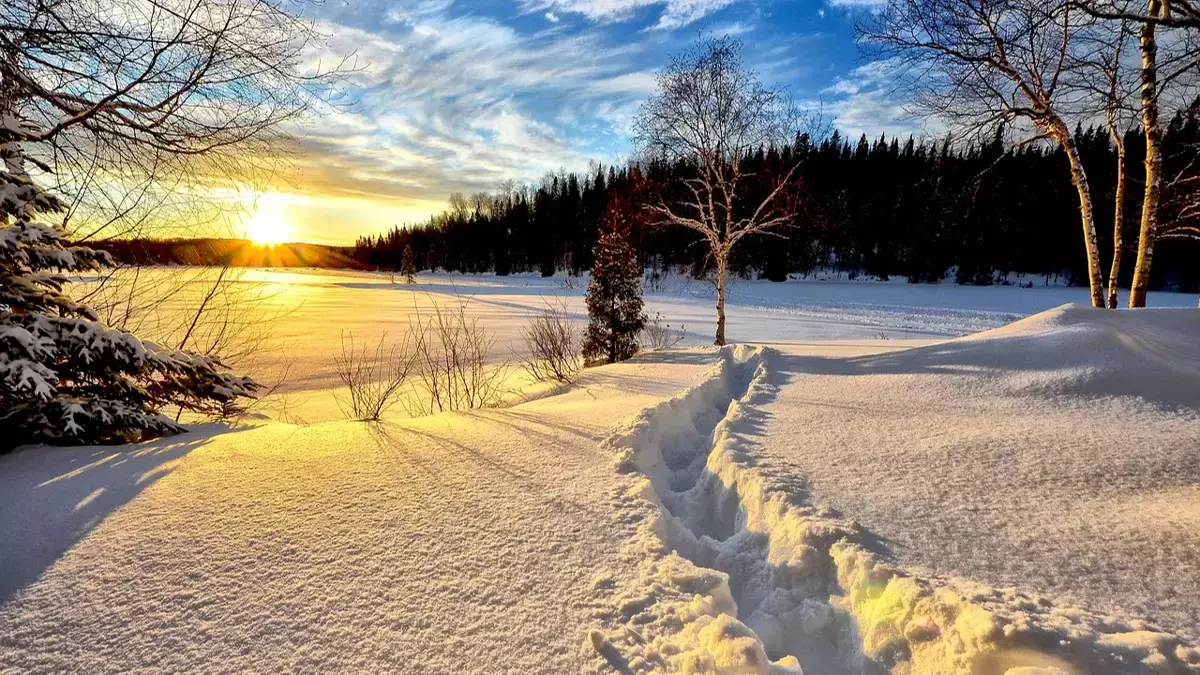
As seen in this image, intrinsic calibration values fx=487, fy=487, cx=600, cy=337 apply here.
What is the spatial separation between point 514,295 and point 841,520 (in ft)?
105

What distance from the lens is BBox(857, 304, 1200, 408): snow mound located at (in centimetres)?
398

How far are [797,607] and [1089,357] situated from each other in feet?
14.7

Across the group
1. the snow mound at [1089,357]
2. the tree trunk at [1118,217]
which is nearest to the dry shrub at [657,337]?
the snow mound at [1089,357]

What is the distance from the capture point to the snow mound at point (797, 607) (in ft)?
5.05

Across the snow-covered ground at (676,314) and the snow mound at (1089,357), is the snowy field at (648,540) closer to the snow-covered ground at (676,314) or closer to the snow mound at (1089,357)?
the snow mound at (1089,357)

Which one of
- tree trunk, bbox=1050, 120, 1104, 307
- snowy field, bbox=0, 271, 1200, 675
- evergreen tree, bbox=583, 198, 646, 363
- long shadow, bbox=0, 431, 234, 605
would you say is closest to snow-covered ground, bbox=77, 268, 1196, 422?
long shadow, bbox=0, 431, 234, 605

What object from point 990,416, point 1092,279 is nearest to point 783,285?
point 1092,279

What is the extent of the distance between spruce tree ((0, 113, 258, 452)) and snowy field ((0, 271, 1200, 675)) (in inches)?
10.3

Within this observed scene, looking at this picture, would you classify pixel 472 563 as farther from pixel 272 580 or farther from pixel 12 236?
pixel 12 236

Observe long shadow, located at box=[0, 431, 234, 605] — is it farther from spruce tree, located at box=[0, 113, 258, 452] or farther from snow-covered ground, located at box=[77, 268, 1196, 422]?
snow-covered ground, located at box=[77, 268, 1196, 422]

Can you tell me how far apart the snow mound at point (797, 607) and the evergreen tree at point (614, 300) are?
6.91 m

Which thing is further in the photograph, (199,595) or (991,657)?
(199,595)

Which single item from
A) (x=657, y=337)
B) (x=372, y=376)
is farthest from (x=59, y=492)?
(x=657, y=337)

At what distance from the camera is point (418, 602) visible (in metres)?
1.84
